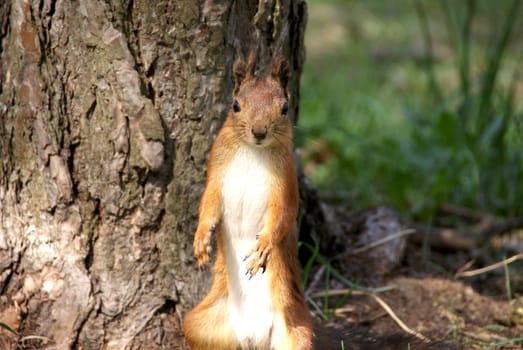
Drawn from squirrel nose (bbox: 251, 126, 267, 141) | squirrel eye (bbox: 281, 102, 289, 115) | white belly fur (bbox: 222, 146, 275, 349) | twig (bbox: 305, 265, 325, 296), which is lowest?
twig (bbox: 305, 265, 325, 296)

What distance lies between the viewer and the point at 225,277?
92.7 inches

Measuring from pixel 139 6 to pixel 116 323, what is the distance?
1.10 metres

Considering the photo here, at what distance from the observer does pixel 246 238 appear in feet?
Result: 7.47

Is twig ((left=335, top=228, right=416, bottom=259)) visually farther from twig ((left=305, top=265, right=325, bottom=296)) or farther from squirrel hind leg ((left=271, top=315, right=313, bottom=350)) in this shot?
squirrel hind leg ((left=271, top=315, right=313, bottom=350))

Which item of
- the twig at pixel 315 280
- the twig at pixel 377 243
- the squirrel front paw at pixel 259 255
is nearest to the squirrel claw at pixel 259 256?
the squirrel front paw at pixel 259 255

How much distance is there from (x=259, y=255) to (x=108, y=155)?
2.27ft

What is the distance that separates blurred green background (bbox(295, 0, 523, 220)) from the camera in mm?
4055

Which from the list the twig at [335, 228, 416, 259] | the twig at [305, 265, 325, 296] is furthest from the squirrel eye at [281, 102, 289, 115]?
the twig at [335, 228, 416, 259]

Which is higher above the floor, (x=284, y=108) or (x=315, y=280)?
(x=284, y=108)

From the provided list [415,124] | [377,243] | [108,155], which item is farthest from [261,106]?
[415,124]

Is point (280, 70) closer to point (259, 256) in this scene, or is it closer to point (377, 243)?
point (259, 256)

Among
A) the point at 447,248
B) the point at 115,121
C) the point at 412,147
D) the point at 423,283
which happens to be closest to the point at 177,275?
the point at 115,121

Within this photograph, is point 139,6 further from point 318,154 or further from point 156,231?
point 318,154

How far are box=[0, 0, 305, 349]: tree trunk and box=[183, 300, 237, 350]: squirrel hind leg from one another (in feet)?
1.10
